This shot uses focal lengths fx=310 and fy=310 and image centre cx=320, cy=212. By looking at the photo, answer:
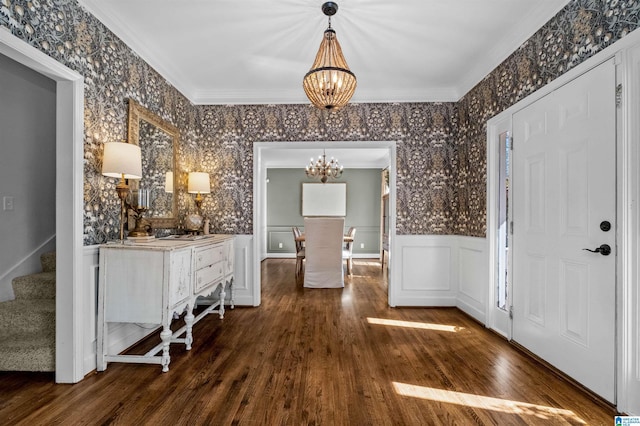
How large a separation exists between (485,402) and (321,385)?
994 mm

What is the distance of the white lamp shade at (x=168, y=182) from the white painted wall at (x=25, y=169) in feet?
3.90

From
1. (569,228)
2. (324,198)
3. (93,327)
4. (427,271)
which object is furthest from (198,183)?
(324,198)

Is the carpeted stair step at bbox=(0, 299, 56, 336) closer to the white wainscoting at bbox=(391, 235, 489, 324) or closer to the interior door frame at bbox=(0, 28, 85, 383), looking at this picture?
the interior door frame at bbox=(0, 28, 85, 383)

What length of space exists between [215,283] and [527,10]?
3.56m

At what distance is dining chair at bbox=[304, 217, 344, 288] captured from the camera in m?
4.93

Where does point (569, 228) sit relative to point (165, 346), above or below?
above

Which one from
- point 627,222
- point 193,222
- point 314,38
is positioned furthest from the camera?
point 193,222

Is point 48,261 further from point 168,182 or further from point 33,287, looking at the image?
Answer: point 168,182

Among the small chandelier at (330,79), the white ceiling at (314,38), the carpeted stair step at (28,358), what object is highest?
the white ceiling at (314,38)

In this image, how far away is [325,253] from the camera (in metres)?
4.99

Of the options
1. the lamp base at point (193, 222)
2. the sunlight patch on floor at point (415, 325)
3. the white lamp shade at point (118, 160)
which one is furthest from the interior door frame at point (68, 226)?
the sunlight patch on floor at point (415, 325)

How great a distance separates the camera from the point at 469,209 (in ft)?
11.6

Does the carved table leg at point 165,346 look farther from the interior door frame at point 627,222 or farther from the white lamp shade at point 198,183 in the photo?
the interior door frame at point 627,222

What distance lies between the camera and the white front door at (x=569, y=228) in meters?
1.83
